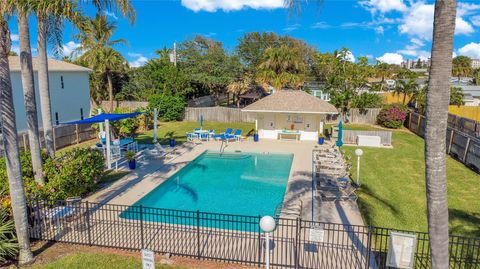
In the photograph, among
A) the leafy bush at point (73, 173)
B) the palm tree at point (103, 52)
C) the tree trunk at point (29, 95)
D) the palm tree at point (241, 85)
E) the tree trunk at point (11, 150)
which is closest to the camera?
the tree trunk at point (11, 150)

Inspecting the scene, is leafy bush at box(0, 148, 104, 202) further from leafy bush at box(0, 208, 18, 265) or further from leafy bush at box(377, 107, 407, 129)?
leafy bush at box(377, 107, 407, 129)

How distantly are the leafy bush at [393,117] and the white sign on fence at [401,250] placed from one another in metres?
25.3

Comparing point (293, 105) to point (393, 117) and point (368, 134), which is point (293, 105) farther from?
point (393, 117)

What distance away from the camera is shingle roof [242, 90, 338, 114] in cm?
2421

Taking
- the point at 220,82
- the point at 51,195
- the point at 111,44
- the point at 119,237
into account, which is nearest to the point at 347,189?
the point at 119,237

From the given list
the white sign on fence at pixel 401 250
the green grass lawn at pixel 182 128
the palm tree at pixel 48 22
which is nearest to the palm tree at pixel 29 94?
the palm tree at pixel 48 22

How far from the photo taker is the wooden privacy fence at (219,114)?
34.2 metres

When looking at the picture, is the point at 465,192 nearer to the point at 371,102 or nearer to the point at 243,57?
the point at 371,102

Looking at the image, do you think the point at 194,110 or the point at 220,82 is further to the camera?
the point at 220,82

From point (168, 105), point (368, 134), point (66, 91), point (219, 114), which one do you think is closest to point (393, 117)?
point (368, 134)

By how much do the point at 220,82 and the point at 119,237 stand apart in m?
32.0

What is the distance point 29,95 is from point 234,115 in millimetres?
23679

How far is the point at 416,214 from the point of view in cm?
1154

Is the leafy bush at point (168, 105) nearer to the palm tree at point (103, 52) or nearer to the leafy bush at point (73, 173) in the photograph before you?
the palm tree at point (103, 52)
